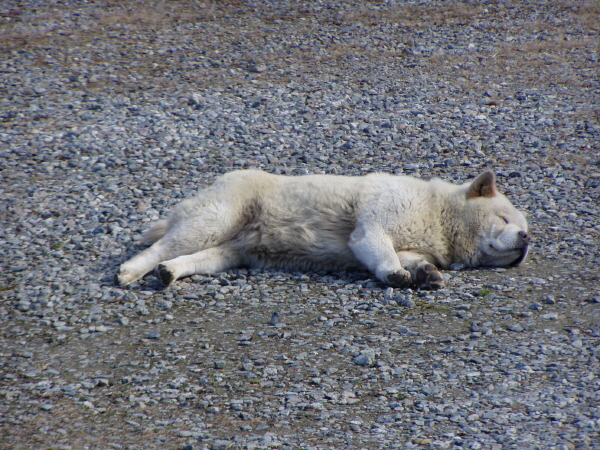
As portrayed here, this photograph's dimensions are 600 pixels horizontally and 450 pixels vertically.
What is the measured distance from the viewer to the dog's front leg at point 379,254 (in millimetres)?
5999

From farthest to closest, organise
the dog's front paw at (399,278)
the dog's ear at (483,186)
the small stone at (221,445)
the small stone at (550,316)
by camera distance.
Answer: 1. the dog's ear at (483,186)
2. the dog's front paw at (399,278)
3. the small stone at (550,316)
4. the small stone at (221,445)

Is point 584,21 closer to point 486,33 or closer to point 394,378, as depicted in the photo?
point 486,33

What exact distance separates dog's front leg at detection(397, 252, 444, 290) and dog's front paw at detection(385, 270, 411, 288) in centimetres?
12

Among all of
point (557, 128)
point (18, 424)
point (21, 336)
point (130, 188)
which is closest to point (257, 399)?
point (18, 424)

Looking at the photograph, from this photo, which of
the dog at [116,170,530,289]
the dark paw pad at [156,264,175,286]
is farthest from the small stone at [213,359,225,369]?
the dog at [116,170,530,289]

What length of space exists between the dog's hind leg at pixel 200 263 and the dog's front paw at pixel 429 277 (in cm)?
182

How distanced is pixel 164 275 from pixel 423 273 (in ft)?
7.82

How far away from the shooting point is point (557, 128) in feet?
33.7

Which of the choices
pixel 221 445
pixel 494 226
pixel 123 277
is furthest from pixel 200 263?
pixel 494 226

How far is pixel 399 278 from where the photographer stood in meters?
5.97

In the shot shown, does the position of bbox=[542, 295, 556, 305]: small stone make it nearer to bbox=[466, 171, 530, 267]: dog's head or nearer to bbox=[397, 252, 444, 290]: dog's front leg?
bbox=[466, 171, 530, 267]: dog's head

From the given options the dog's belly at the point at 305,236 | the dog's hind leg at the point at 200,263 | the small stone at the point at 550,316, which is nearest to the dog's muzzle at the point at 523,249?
the small stone at the point at 550,316

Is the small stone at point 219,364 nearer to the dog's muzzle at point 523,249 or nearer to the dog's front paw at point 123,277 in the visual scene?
the dog's front paw at point 123,277

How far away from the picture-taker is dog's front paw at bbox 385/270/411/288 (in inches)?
235
